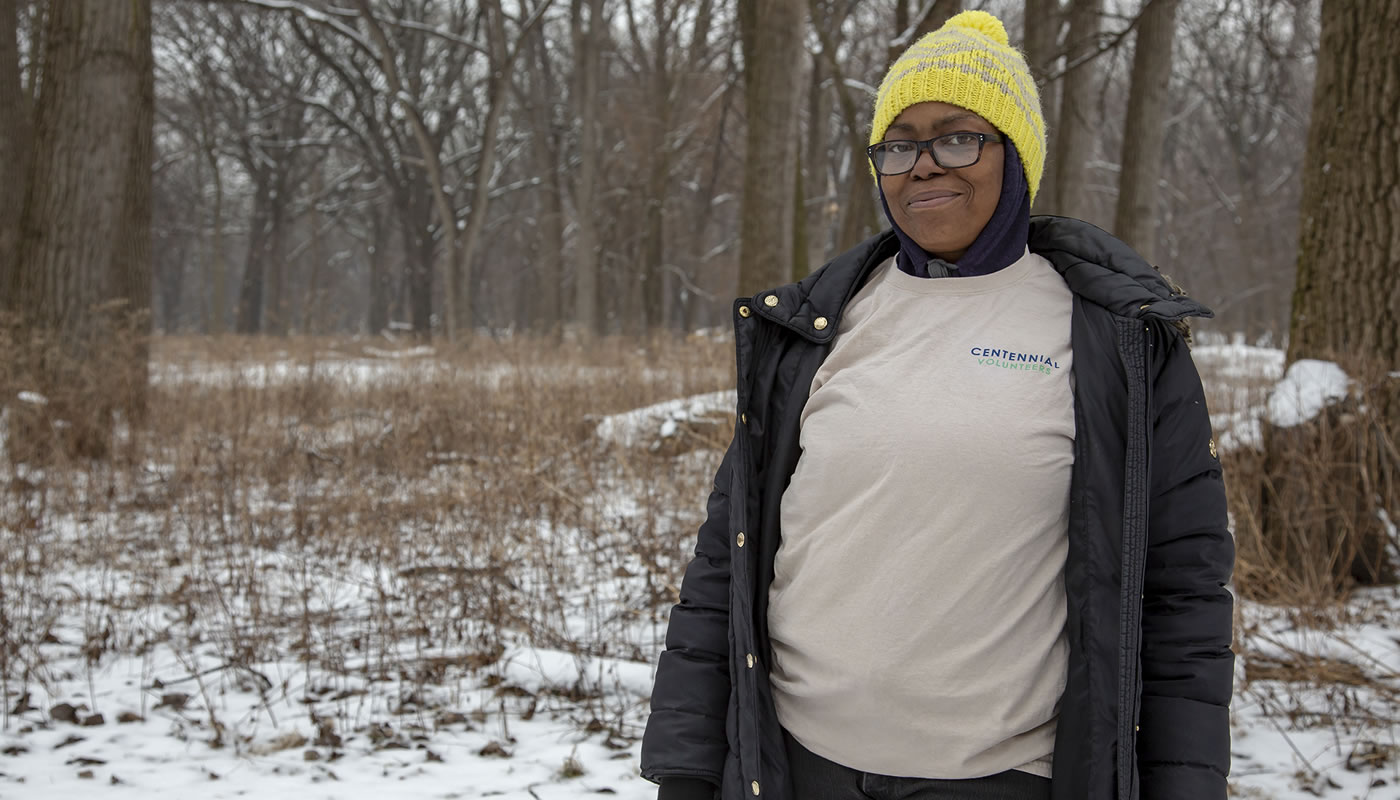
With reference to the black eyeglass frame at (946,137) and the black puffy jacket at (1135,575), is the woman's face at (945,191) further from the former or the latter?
the black puffy jacket at (1135,575)

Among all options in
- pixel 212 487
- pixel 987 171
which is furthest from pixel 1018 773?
pixel 212 487

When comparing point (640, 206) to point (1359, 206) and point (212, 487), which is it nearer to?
point (212, 487)

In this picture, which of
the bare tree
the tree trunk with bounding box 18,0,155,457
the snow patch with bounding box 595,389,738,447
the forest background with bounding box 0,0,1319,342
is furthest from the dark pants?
the bare tree

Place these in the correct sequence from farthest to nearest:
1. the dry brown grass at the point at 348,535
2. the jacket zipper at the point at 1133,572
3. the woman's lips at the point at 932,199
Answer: the dry brown grass at the point at 348,535 → the woman's lips at the point at 932,199 → the jacket zipper at the point at 1133,572

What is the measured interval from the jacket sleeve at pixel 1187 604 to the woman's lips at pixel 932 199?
42 centimetres

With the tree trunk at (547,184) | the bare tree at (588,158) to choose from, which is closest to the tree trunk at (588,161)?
the bare tree at (588,158)

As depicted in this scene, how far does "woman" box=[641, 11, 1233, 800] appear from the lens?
1.42 metres

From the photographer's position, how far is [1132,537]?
1396mm

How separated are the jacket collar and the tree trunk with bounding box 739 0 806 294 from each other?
6.56m

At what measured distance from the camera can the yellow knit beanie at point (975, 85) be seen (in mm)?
1625

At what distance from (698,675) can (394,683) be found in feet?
8.60

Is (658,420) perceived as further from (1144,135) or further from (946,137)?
(1144,135)

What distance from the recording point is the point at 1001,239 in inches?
64.0

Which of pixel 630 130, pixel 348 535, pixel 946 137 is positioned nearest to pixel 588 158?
pixel 630 130
